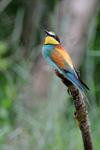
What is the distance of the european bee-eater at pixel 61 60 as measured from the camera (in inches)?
45.1

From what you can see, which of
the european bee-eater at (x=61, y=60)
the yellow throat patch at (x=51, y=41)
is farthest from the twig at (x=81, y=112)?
the yellow throat patch at (x=51, y=41)

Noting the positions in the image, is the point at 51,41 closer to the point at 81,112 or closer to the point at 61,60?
the point at 61,60

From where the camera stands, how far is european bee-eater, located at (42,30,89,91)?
3.76 ft

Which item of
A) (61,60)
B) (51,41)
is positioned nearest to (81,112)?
(61,60)

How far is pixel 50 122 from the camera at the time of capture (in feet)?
6.77

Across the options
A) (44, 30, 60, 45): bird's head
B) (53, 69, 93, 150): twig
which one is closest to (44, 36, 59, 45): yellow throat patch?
(44, 30, 60, 45): bird's head

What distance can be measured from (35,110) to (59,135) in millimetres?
469

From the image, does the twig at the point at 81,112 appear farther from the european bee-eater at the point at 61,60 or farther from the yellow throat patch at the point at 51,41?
the yellow throat patch at the point at 51,41

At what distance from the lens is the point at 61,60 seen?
1.25m

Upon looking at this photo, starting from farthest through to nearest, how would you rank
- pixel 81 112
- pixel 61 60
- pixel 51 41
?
pixel 51 41 < pixel 61 60 < pixel 81 112

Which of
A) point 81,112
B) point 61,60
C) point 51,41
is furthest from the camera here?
point 51,41

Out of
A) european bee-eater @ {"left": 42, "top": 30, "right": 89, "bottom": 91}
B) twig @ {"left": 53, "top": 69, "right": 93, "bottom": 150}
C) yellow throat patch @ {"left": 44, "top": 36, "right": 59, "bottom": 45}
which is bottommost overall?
twig @ {"left": 53, "top": 69, "right": 93, "bottom": 150}

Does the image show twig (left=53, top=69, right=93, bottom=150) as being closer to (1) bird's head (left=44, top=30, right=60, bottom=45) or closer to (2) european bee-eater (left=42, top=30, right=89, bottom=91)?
(2) european bee-eater (left=42, top=30, right=89, bottom=91)

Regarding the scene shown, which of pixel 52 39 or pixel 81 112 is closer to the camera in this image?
pixel 81 112
